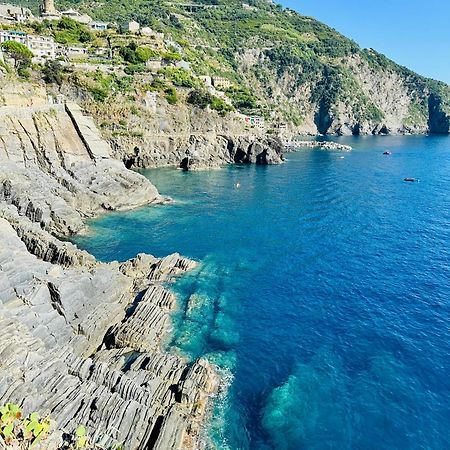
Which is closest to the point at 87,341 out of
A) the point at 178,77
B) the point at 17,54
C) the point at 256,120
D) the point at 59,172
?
the point at 59,172

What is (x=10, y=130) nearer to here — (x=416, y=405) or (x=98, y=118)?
(x=98, y=118)

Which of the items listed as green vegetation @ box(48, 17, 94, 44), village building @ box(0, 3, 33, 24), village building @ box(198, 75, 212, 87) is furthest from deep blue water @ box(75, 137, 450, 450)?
→ village building @ box(0, 3, 33, 24)

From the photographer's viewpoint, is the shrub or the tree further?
the shrub

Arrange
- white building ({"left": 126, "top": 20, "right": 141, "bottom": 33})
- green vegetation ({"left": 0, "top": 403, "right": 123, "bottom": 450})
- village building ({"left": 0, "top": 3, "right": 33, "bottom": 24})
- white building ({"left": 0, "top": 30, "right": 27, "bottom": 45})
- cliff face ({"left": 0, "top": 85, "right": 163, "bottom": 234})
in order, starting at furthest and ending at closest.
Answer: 1. white building ({"left": 126, "top": 20, "right": 141, "bottom": 33})
2. village building ({"left": 0, "top": 3, "right": 33, "bottom": 24})
3. white building ({"left": 0, "top": 30, "right": 27, "bottom": 45})
4. cliff face ({"left": 0, "top": 85, "right": 163, "bottom": 234})
5. green vegetation ({"left": 0, "top": 403, "right": 123, "bottom": 450})

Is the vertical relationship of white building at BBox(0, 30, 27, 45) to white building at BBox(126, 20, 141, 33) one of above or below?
below

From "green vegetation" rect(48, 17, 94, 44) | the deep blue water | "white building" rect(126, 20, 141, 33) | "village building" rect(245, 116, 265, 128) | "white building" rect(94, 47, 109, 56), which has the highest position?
"white building" rect(126, 20, 141, 33)

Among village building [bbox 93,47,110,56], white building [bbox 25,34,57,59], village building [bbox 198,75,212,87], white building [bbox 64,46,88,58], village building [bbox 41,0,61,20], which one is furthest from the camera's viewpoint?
village building [bbox 41,0,61,20]

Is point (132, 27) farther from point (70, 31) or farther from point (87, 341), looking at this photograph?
point (87, 341)

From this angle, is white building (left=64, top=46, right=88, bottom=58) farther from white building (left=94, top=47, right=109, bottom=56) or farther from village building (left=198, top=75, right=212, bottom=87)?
village building (left=198, top=75, right=212, bottom=87)
